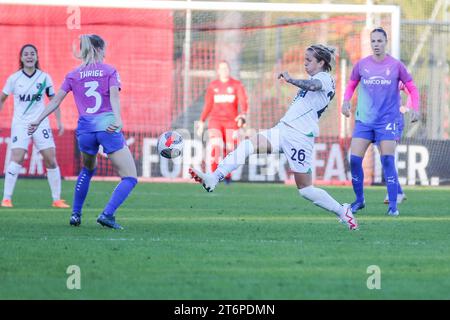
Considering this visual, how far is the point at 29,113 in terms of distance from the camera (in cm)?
1507

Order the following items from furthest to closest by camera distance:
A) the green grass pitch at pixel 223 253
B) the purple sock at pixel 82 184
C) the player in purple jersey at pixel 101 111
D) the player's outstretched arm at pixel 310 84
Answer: the purple sock at pixel 82 184
the player in purple jersey at pixel 101 111
the player's outstretched arm at pixel 310 84
the green grass pitch at pixel 223 253

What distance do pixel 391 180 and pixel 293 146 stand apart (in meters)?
3.28

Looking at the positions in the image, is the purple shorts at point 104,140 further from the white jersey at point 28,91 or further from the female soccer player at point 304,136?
the white jersey at point 28,91

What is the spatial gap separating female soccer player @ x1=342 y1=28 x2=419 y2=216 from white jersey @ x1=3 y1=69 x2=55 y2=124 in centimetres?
399

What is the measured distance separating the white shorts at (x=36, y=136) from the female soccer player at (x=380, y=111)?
13.0 ft

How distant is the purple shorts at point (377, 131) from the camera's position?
1397 cm

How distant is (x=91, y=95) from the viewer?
11.3 meters

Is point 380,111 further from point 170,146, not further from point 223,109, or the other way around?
point 223,109

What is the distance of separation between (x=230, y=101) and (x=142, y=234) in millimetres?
10877

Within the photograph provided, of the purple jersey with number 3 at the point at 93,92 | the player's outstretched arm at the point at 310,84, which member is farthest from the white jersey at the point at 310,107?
the purple jersey with number 3 at the point at 93,92

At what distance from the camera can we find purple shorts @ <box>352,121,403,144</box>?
14.0 m

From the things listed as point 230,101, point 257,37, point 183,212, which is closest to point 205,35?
point 257,37

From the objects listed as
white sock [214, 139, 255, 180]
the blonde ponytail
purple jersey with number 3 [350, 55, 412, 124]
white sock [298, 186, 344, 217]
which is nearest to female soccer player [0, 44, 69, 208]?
the blonde ponytail

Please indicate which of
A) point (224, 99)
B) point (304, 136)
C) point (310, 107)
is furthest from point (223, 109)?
point (304, 136)
